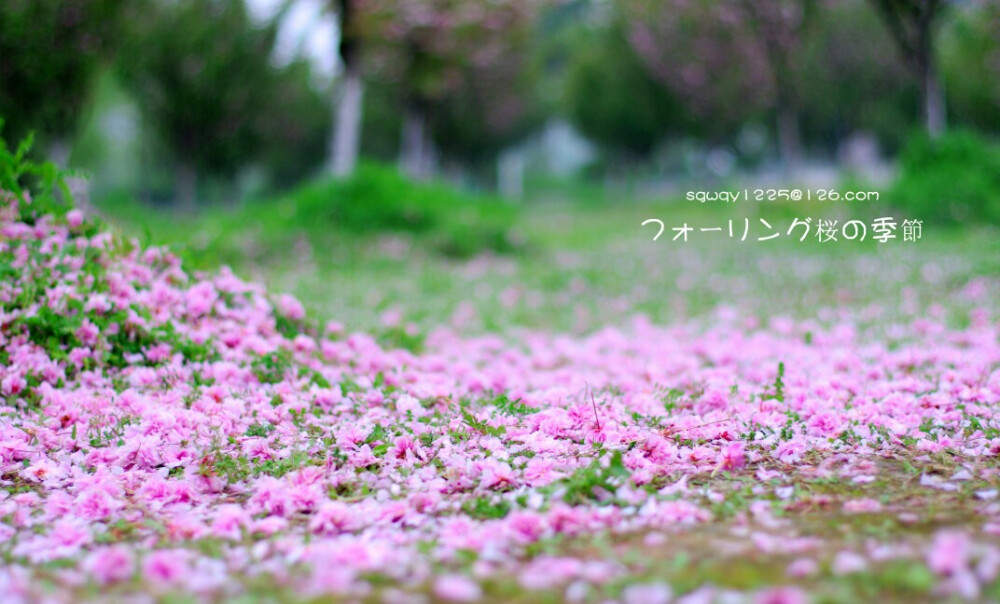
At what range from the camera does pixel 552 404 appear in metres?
4.71

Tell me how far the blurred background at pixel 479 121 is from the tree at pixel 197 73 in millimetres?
76

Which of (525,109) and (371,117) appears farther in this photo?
(371,117)

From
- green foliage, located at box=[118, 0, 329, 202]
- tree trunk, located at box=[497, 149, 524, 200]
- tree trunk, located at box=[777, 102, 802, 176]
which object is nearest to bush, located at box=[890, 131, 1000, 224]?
tree trunk, located at box=[777, 102, 802, 176]

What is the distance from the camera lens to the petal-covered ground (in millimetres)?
2480

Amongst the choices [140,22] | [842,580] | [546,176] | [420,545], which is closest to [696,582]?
[842,580]

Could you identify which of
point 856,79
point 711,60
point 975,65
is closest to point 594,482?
point 711,60

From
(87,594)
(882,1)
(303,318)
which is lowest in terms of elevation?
(87,594)

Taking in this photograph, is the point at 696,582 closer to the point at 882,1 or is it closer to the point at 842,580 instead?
the point at 842,580

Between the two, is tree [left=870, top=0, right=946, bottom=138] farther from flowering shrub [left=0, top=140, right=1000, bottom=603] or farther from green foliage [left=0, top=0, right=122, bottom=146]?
green foliage [left=0, top=0, right=122, bottom=146]

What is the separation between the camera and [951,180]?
16.5 meters

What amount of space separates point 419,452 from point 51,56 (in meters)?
18.8

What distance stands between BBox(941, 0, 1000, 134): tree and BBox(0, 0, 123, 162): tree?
22.8 metres

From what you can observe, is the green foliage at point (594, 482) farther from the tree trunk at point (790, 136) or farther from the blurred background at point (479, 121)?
the tree trunk at point (790, 136)

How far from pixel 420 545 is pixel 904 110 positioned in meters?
45.0
